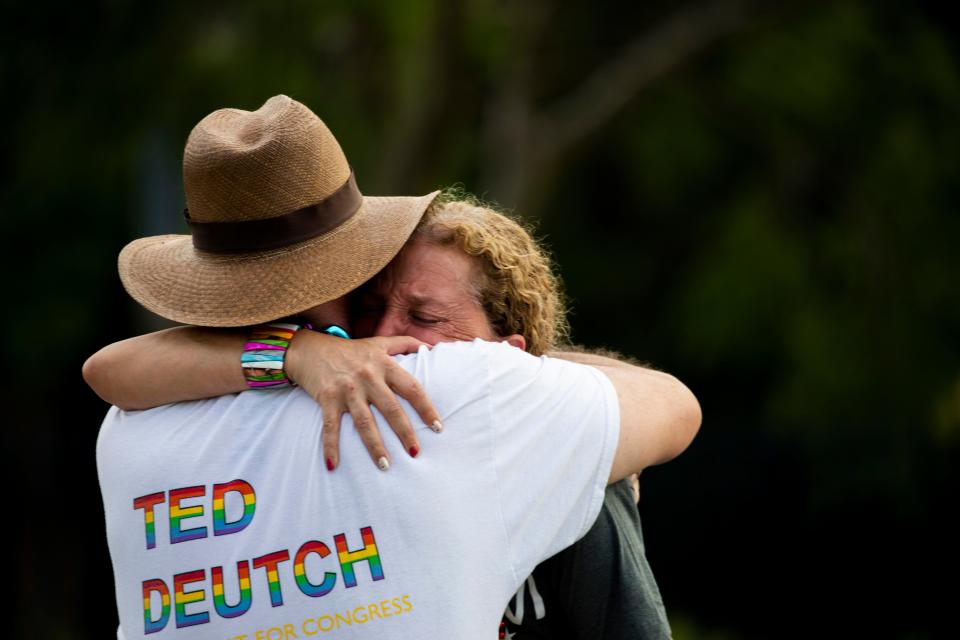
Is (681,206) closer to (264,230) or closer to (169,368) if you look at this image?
(264,230)

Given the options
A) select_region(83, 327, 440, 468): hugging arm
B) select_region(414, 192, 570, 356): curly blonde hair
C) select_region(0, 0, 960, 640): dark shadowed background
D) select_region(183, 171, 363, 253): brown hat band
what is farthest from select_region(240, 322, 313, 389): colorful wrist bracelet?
select_region(0, 0, 960, 640): dark shadowed background

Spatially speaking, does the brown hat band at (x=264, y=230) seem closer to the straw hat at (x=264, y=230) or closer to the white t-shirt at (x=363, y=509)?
the straw hat at (x=264, y=230)

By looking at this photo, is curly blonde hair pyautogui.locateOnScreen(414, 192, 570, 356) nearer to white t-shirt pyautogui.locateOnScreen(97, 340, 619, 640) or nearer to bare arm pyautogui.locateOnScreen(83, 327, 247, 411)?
white t-shirt pyautogui.locateOnScreen(97, 340, 619, 640)

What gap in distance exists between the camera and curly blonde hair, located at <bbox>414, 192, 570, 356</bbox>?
2074 mm

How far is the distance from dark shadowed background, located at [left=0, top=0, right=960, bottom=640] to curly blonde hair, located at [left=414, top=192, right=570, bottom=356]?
14.5ft

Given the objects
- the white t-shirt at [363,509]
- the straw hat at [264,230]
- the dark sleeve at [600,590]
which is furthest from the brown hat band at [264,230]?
the dark sleeve at [600,590]

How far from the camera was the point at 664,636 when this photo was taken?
1.88m

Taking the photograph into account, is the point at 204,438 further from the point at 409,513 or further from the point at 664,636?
the point at 664,636

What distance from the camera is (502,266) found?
6.81 ft

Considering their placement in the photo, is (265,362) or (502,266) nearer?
(265,362)

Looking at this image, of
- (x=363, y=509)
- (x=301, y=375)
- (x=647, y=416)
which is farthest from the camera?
(x=647, y=416)

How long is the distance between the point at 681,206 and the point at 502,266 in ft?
30.8

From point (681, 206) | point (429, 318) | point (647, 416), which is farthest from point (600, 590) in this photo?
point (681, 206)

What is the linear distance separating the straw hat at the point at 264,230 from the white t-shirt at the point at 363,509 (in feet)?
0.59
